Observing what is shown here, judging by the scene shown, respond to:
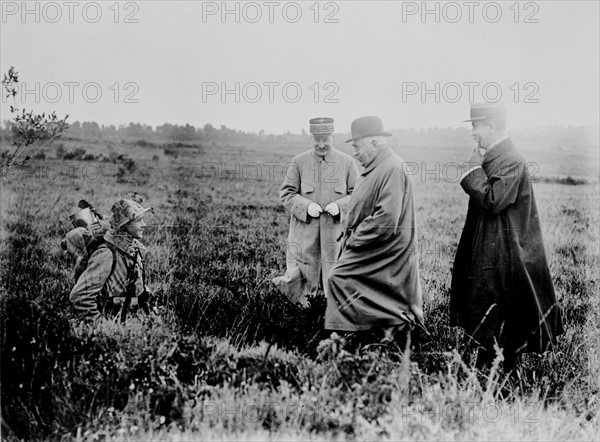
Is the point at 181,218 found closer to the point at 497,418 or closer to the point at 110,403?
the point at 110,403

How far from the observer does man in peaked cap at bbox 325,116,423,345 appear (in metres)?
5.09

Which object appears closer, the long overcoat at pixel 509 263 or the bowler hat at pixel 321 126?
the long overcoat at pixel 509 263

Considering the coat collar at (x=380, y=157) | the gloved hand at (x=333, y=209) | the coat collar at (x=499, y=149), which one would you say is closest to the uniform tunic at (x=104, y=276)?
the gloved hand at (x=333, y=209)

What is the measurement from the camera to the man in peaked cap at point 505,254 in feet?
16.1

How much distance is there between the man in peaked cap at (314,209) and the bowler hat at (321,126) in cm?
2

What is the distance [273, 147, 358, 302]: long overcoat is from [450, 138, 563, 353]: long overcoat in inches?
76.4

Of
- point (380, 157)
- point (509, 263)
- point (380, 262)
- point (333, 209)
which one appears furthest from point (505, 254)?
point (333, 209)

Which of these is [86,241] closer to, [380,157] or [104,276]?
[104,276]

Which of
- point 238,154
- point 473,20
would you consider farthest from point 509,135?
point 238,154

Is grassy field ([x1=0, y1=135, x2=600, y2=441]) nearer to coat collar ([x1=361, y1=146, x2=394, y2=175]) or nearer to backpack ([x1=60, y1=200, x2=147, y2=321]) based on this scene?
backpack ([x1=60, y1=200, x2=147, y2=321])

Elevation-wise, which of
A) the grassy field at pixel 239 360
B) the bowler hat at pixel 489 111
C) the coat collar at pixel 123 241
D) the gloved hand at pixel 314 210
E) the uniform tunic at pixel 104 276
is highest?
the bowler hat at pixel 489 111

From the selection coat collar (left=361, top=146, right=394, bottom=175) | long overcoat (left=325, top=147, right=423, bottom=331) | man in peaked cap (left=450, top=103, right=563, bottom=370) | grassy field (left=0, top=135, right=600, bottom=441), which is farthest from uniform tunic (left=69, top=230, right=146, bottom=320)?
man in peaked cap (left=450, top=103, right=563, bottom=370)

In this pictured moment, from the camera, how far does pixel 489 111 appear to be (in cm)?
495

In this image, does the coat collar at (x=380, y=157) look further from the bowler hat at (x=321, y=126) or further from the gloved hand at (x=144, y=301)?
the gloved hand at (x=144, y=301)
